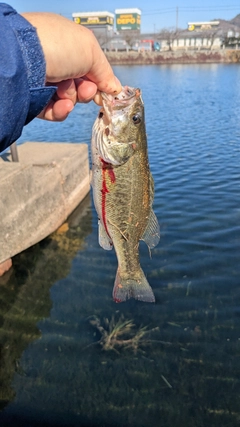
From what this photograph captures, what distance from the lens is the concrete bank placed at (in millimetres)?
7492

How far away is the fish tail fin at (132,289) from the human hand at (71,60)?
1850 millimetres

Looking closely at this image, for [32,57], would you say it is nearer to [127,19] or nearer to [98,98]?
[98,98]

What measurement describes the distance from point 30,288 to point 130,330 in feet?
8.77

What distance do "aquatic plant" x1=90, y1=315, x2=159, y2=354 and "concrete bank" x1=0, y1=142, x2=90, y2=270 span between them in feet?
9.13

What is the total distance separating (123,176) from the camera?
3.06 m

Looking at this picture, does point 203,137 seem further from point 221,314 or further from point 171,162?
point 221,314

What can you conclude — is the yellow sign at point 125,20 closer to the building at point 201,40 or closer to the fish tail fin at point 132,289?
the building at point 201,40

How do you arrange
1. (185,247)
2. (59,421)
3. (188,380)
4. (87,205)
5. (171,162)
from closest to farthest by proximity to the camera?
(59,421) → (188,380) → (185,247) → (87,205) → (171,162)

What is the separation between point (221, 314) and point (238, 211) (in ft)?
15.8

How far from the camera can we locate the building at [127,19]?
14600 centimetres

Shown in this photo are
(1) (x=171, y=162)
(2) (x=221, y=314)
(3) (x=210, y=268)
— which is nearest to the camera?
(2) (x=221, y=314)

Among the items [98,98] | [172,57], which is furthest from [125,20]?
[98,98]

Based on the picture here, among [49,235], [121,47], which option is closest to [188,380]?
[49,235]

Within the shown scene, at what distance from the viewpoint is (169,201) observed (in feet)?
38.1
